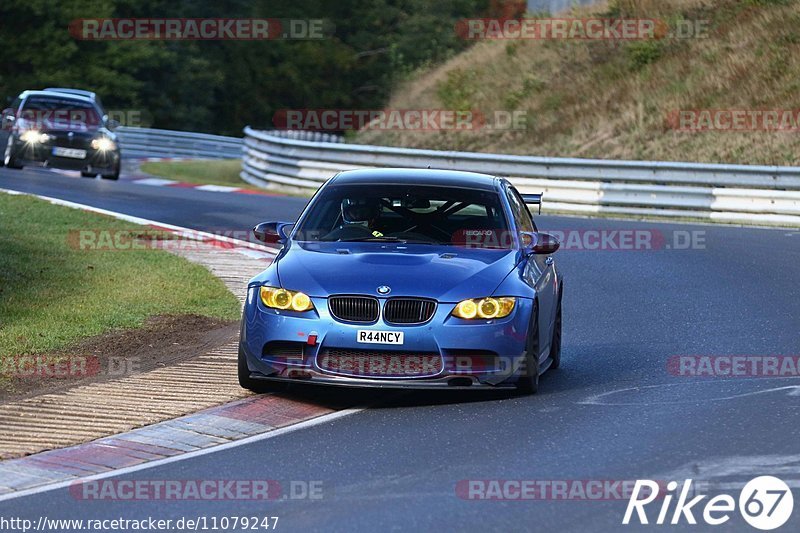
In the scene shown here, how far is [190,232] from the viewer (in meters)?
19.7

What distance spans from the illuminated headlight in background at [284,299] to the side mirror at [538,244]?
185 cm

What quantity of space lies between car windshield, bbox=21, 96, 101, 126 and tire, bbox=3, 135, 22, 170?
2.19 feet

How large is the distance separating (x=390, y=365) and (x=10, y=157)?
73.2ft

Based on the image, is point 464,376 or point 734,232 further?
point 734,232

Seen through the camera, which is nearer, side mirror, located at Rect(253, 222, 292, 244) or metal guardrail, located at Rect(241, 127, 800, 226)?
side mirror, located at Rect(253, 222, 292, 244)

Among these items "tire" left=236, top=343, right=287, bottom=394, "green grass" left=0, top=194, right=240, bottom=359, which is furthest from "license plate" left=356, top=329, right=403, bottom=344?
"green grass" left=0, top=194, right=240, bottom=359

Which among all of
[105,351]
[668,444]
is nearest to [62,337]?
[105,351]

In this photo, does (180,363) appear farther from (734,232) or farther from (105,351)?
(734,232)

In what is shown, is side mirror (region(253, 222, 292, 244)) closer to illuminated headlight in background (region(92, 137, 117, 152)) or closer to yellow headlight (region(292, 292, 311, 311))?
yellow headlight (region(292, 292, 311, 311))

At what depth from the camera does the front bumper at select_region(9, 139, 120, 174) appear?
29.1 metres

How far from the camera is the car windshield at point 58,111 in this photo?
96.1 ft

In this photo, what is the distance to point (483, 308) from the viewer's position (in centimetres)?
929

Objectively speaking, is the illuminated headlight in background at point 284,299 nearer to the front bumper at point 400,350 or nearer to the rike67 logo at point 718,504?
the front bumper at point 400,350

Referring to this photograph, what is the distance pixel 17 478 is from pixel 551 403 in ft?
11.8
